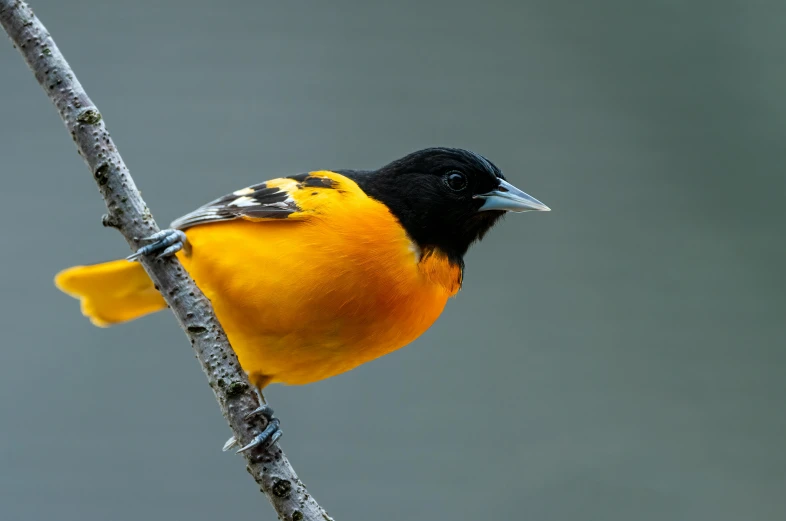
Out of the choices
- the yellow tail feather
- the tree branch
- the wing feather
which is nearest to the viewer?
the tree branch

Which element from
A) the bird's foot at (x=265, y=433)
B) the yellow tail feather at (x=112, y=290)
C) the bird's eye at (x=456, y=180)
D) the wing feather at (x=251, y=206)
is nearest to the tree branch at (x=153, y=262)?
the bird's foot at (x=265, y=433)

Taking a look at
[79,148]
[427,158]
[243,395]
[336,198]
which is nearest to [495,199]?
[427,158]

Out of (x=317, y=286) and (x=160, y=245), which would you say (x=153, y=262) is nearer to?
(x=160, y=245)

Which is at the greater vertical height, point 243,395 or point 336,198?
point 336,198

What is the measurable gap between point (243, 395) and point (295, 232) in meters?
0.43

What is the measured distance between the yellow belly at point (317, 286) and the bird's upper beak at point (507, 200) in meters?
0.19

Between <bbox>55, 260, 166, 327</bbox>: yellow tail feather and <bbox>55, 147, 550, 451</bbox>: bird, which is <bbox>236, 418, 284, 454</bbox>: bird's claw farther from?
<bbox>55, 260, 166, 327</bbox>: yellow tail feather

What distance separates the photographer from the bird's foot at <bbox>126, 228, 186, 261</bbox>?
1.51 m

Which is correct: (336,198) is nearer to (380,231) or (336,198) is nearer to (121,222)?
(380,231)

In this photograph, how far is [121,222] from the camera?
59.0 inches

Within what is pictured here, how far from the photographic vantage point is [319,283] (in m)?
1.70

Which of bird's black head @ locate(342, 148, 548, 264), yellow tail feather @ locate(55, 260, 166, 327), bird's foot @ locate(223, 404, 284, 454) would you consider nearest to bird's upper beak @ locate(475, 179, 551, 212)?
bird's black head @ locate(342, 148, 548, 264)

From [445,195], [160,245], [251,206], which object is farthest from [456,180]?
[160,245]

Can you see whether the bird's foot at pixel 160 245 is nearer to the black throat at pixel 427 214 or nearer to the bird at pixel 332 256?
the bird at pixel 332 256
